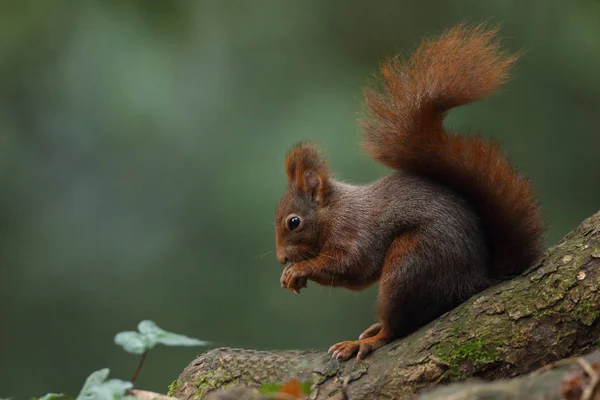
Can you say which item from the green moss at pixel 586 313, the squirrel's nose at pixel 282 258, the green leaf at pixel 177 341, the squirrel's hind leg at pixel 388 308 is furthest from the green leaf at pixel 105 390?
the green moss at pixel 586 313

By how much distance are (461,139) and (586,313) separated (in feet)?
1.96

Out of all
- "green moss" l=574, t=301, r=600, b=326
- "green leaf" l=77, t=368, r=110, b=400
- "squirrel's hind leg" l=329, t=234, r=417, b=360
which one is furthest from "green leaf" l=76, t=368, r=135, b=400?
"green moss" l=574, t=301, r=600, b=326

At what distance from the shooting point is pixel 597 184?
11.9 ft

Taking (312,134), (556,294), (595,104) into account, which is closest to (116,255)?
(312,134)

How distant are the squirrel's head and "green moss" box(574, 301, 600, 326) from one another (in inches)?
32.6

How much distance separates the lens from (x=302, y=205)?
7.21 ft

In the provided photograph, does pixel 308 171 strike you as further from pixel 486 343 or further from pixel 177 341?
pixel 177 341

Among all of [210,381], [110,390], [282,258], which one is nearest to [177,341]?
[110,390]

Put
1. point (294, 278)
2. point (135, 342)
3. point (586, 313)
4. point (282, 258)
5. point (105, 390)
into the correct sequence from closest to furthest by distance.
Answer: point (105, 390) → point (135, 342) → point (586, 313) → point (294, 278) → point (282, 258)

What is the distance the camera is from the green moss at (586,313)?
1.63m

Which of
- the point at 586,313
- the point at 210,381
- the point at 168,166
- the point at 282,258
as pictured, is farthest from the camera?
the point at 168,166

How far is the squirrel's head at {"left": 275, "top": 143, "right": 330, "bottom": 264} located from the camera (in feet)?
7.09

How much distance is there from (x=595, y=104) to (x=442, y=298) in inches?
88.3

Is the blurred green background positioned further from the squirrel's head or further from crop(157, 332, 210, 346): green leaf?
crop(157, 332, 210, 346): green leaf
